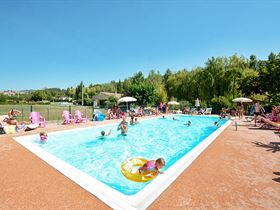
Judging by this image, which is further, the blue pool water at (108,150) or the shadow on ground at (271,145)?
the shadow on ground at (271,145)

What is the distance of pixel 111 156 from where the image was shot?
743 cm

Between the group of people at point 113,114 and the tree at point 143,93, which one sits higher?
the tree at point 143,93

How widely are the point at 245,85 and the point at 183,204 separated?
27.8m

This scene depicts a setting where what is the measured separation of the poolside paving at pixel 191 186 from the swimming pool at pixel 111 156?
20 centimetres

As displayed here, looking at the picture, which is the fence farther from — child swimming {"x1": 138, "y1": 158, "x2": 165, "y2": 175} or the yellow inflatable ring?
child swimming {"x1": 138, "y1": 158, "x2": 165, "y2": 175}

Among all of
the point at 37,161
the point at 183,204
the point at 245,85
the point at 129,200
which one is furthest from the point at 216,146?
the point at 245,85

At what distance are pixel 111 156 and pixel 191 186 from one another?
4491mm

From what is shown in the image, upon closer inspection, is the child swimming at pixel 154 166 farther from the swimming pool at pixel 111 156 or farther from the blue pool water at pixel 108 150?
the blue pool water at pixel 108 150

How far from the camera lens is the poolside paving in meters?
2.99

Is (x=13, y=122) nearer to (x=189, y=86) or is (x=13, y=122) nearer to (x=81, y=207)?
(x=81, y=207)

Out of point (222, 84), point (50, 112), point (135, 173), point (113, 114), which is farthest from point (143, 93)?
point (135, 173)

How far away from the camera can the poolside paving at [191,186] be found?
299 cm

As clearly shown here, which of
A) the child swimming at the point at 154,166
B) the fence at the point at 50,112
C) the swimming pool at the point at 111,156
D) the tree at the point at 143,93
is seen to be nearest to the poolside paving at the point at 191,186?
the swimming pool at the point at 111,156

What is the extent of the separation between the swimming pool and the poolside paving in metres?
0.20
